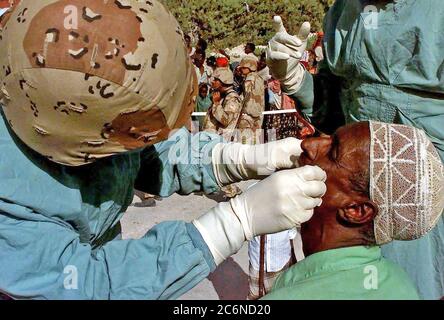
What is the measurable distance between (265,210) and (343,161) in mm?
324

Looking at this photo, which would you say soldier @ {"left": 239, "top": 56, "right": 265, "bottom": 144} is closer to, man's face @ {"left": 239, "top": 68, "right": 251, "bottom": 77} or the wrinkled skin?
man's face @ {"left": 239, "top": 68, "right": 251, "bottom": 77}

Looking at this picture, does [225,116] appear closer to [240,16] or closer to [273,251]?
[273,251]

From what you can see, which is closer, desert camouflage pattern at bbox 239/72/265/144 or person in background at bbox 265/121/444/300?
person in background at bbox 265/121/444/300

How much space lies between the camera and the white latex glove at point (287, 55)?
2.18 meters

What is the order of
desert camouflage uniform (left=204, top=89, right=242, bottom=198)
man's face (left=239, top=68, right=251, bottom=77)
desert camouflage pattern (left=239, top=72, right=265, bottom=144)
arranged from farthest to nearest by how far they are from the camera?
1. man's face (left=239, top=68, right=251, bottom=77)
2. desert camouflage pattern (left=239, top=72, right=265, bottom=144)
3. desert camouflage uniform (left=204, top=89, right=242, bottom=198)

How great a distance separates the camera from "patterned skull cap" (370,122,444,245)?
1.51m

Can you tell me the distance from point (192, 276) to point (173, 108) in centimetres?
45

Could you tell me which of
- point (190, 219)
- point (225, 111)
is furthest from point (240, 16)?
point (190, 219)

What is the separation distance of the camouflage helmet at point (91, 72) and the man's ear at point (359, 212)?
650 millimetres

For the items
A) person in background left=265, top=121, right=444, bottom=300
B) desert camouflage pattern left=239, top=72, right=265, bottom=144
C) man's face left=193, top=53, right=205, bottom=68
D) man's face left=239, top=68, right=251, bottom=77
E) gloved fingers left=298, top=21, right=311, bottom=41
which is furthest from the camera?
man's face left=193, top=53, right=205, bottom=68

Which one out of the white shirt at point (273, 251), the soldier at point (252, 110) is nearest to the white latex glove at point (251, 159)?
the white shirt at point (273, 251)

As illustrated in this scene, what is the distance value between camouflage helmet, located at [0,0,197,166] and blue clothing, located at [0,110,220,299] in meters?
0.14

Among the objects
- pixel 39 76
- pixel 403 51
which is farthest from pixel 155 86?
pixel 403 51

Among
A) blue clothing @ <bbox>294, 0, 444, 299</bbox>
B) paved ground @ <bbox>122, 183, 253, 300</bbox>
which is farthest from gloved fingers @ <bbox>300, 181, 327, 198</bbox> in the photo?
paved ground @ <bbox>122, 183, 253, 300</bbox>
